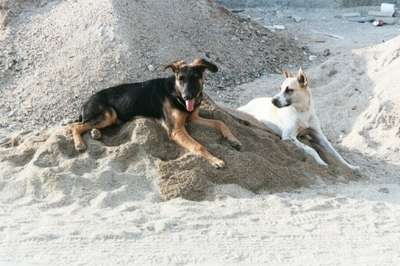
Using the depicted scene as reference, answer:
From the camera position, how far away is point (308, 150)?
9.18 m

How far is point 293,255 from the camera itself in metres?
6.73

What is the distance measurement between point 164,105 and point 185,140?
0.52 m

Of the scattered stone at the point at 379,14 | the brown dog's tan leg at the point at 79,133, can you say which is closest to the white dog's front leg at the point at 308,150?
the brown dog's tan leg at the point at 79,133

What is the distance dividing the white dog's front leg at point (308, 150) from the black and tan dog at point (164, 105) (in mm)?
890

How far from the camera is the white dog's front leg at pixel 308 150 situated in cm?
907

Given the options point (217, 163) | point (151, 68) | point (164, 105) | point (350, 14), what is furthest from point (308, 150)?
point (350, 14)

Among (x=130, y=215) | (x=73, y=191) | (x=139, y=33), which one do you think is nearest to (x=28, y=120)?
(x=139, y=33)

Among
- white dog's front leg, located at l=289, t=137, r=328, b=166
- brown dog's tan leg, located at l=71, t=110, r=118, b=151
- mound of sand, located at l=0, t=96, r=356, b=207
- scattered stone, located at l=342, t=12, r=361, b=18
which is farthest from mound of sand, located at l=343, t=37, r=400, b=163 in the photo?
scattered stone, located at l=342, t=12, r=361, b=18

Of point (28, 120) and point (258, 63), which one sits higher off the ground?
point (28, 120)

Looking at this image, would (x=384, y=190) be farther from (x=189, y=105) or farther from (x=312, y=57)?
(x=312, y=57)

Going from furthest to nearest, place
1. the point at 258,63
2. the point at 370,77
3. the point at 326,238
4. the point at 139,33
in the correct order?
the point at 258,63, the point at 139,33, the point at 370,77, the point at 326,238

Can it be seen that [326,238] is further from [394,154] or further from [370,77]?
[370,77]

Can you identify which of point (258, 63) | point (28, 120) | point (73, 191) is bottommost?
point (258, 63)

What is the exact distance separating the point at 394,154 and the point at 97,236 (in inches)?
175
